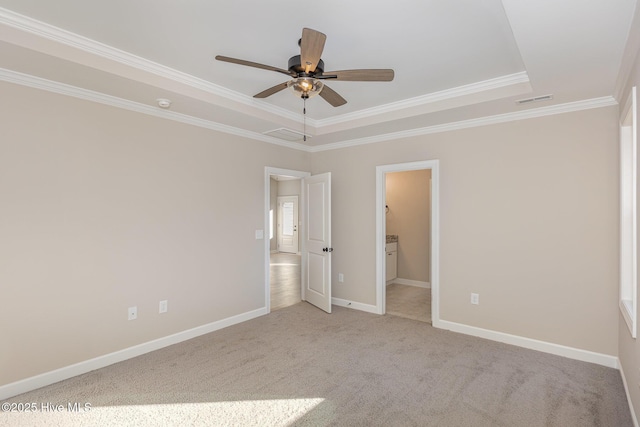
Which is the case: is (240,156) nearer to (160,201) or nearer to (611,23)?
(160,201)

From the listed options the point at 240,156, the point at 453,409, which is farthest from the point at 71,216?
the point at 453,409

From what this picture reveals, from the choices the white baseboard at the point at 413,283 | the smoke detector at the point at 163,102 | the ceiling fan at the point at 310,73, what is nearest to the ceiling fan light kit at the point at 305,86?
the ceiling fan at the point at 310,73

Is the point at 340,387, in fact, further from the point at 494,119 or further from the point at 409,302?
the point at 494,119

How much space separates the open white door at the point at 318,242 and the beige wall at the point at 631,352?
305cm

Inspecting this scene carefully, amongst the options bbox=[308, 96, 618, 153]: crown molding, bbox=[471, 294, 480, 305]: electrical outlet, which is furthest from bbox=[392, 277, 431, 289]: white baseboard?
bbox=[308, 96, 618, 153]: crown molding

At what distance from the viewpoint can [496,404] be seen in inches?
95.4

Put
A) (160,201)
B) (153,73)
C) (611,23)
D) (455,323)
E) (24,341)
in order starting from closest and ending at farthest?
(611,23), (24,341), (153,73), (160,201), (455,323)

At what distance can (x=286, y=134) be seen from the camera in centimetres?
435

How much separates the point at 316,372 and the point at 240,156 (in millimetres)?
2755

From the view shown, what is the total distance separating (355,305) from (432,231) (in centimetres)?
162

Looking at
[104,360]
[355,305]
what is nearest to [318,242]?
[355,305]

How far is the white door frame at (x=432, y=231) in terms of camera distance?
404 cm

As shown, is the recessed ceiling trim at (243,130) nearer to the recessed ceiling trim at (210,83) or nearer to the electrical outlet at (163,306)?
the recessed ceiling trim at (210,83)

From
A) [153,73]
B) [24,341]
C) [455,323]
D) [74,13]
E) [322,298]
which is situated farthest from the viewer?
[322,298]
